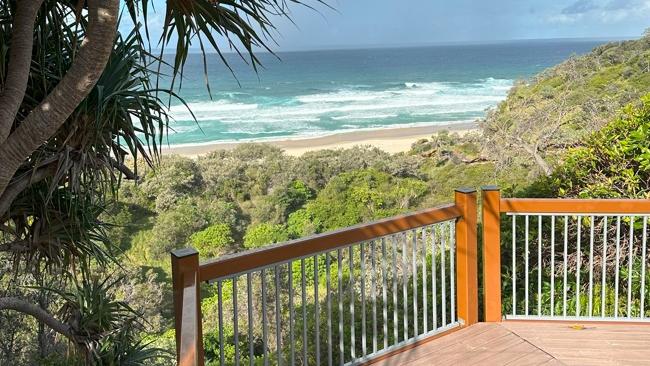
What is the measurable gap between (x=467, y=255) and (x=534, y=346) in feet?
2.21

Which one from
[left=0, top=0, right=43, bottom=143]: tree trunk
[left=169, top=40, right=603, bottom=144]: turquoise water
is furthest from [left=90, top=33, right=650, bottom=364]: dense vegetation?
[left=0, top=0, right=43, bottom=143]: tree trunk

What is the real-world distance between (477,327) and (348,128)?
27300mm

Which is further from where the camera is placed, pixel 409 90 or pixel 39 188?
pixel 409 90

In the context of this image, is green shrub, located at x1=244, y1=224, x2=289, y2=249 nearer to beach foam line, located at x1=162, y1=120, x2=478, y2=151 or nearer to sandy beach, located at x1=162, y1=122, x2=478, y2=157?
sandy beach, located at x1=162, y1=122, x2=478, y2=157

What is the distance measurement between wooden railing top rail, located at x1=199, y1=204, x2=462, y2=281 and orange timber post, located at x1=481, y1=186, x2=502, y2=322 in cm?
21

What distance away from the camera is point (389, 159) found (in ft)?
64.8

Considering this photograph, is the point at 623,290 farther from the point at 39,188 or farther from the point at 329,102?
the point at 329,102

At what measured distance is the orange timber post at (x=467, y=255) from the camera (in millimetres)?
3662

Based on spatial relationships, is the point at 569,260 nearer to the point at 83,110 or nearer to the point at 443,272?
the point at 443,272

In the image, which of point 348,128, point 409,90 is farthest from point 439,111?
point 409,90

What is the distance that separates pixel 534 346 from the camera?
3.45 metres

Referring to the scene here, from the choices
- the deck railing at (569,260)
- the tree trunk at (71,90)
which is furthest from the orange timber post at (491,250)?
the tree trunk at (71,90)

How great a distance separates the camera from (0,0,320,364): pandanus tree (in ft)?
7.56

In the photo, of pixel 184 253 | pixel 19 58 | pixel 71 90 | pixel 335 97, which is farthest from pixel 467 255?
pixel 335 97
